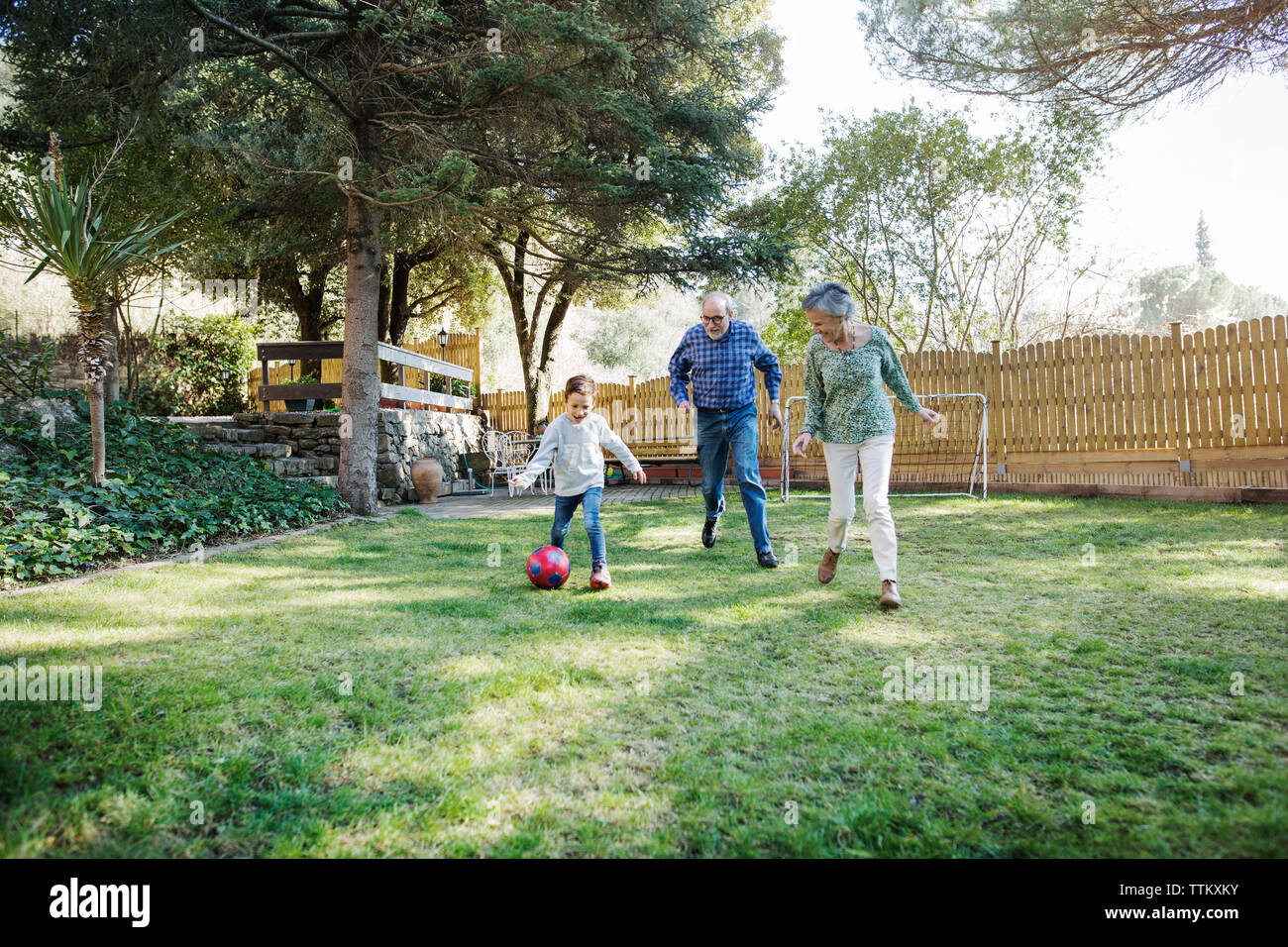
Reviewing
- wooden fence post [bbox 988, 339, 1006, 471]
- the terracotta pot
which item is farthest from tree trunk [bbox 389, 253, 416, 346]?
wooden fence post [bbox 988, 339, 1006, 471]

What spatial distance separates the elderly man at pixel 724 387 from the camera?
570cm

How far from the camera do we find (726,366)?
5.81 m

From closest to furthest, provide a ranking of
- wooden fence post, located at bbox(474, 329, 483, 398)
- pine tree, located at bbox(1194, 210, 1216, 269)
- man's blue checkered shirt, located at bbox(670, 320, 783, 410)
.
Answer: man's blue checkered shirt, located at bbox(670, 320, 783, 410), wooden fence post, located at bbox(474, 329, 483, 398), pine tree, located at bbox(1194, 210, 1216, 269)

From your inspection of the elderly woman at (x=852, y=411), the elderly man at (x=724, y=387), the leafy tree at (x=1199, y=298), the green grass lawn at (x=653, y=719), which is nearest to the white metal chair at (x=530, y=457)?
the elderly man at (x=724, y=387)

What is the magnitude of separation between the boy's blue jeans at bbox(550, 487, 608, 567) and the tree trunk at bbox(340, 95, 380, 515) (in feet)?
15.7

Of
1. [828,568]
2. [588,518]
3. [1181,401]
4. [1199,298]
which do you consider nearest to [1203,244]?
[1199,298]

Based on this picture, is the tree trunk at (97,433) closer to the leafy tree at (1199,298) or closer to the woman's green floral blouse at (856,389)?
the woman's green floral blouse at (856,389)

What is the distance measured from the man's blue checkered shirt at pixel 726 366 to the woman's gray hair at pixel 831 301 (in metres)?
1.40

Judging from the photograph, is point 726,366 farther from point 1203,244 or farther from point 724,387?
point 1203,244

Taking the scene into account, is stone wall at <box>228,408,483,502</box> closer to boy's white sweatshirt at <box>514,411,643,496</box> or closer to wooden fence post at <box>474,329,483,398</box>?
wooden fence post at <box>474,329,483,398</box>

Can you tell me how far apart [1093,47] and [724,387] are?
24.2 feet

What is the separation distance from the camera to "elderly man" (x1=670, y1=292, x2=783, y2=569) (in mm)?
5703

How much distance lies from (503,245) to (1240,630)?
1736cm
